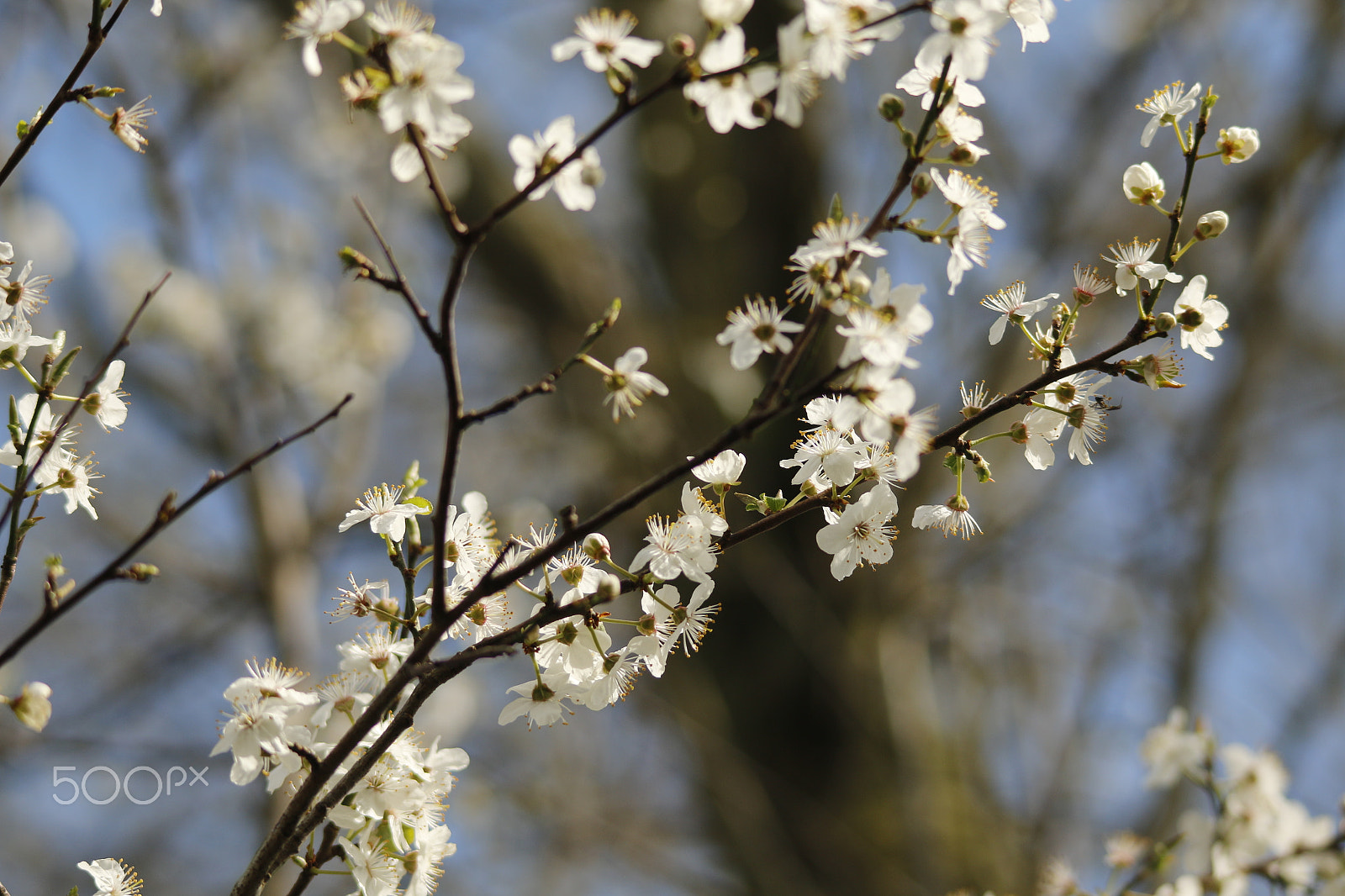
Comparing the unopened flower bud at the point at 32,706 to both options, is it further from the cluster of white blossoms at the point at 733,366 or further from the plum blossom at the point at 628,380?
the plum blossom at the point at 628,380

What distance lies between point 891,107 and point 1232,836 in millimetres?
1938

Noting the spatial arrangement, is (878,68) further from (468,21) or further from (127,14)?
(127,14)

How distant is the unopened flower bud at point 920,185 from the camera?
923 millimetres

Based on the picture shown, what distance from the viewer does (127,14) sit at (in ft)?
16.4

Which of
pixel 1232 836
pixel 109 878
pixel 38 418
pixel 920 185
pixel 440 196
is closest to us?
pixel 440 196

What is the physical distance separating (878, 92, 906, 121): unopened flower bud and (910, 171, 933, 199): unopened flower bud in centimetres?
8

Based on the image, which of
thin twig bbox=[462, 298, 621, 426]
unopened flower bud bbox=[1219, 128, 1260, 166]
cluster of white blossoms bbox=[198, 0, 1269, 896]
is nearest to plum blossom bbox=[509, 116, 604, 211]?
cluster of white blossoms bbox=[198, 0, 1269, 896]

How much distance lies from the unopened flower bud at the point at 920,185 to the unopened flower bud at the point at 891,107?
0.08 m

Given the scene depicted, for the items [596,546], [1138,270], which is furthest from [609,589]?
[1138,270]

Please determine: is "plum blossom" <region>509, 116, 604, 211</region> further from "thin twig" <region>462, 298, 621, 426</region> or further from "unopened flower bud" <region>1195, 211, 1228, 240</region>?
"unopened flower bud" <region>1195, 211, 1228, 240</region>

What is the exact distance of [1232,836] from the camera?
2.09m

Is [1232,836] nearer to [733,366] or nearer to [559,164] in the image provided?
[733,366]

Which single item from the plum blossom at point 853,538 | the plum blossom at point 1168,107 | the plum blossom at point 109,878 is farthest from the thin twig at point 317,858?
the plum blossom at point 1168,107

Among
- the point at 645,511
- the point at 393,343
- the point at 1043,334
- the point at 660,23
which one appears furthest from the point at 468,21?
the point at 1043,334
